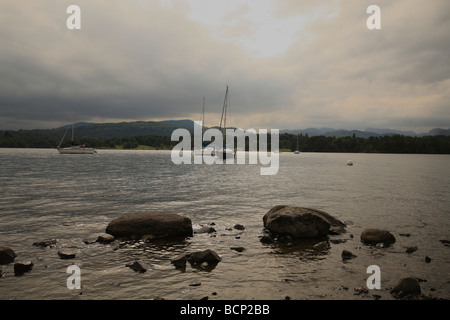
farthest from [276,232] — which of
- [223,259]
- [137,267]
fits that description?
[137,267]

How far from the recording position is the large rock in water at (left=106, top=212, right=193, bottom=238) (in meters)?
16.4

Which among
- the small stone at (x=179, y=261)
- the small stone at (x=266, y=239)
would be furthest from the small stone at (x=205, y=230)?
the small stone at (x=179, y=261)

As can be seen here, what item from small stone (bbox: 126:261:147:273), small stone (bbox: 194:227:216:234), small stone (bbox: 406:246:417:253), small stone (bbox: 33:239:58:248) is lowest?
small stone (bbox: 406:246:417:253)

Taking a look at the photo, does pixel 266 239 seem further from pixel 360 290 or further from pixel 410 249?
pixel 410 249

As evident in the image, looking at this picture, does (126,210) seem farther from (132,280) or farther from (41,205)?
(132,280)

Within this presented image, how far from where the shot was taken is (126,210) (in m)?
24.4

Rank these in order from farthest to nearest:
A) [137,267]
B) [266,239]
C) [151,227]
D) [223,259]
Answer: [151,227]
[266,239]
[223,259]
[137,267]

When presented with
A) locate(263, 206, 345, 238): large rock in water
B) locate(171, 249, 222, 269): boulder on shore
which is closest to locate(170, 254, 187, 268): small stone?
locate(171, 249, 222, 269): boulder on shore

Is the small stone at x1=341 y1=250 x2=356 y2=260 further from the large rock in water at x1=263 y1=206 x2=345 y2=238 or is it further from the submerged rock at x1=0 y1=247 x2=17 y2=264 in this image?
the submerged rock at x1=0 y1=247 x2=17 y2=264

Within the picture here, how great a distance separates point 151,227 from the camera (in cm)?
1666

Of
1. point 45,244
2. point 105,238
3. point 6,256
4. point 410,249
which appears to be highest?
point 6,256

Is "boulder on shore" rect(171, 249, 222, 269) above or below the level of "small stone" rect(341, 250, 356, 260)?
above
